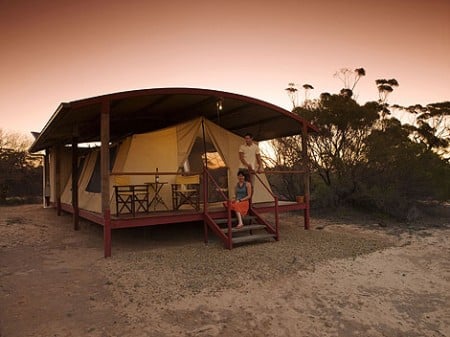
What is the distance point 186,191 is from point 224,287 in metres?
3.45

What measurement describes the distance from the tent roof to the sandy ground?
286cm

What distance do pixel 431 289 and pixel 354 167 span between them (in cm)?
770

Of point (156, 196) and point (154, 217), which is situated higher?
point (156, 196)

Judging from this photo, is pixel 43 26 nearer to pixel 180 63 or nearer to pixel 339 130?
pixel 180 63

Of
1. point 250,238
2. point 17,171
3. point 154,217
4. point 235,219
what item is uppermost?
point 17,171

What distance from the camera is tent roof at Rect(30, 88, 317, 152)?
22.0 ft

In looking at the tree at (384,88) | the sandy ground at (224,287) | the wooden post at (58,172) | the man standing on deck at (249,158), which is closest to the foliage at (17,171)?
the wooden post at (58,172)

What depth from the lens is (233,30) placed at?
373 inches

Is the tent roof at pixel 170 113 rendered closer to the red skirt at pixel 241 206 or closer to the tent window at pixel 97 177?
the tent window at pixel 97 177

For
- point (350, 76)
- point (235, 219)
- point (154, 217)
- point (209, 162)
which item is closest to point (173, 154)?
point (209, 162)

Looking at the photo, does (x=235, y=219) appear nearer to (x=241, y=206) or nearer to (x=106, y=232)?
(x=241, y=206)

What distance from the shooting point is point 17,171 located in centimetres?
1797

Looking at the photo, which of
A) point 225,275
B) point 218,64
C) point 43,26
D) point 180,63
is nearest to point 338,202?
point 218,64

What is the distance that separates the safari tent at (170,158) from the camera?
6598mm
